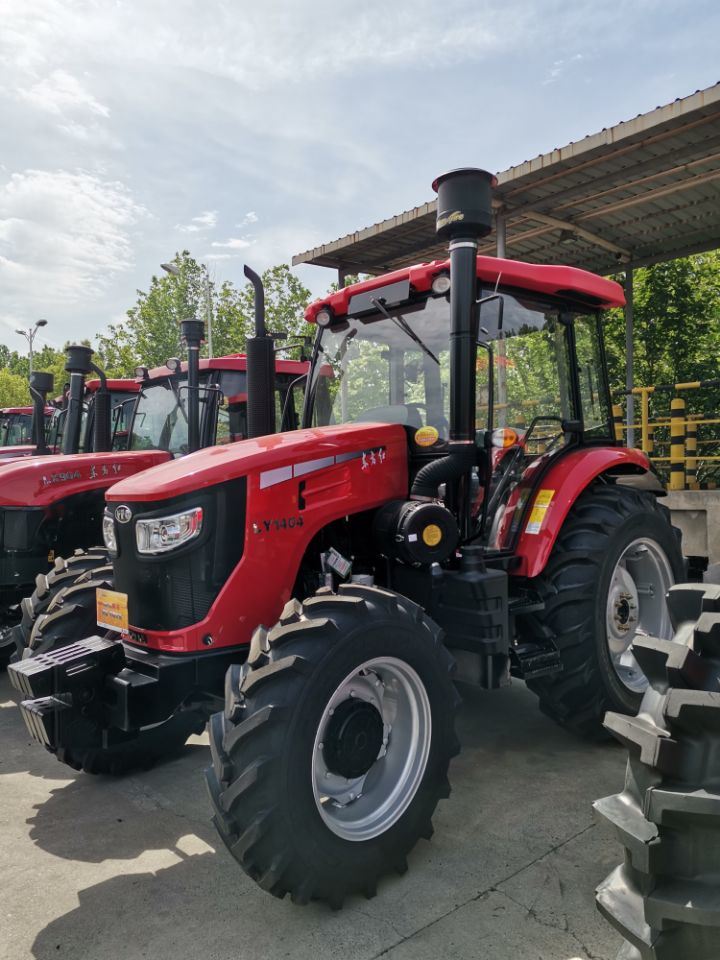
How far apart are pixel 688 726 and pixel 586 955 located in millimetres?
1116

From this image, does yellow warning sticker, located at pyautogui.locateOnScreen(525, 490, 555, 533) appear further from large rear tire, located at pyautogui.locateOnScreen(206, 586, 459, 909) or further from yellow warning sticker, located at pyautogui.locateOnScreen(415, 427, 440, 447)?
large rear tire, located at pyautogui.locateOnScreen(206, 586, 459, 909)

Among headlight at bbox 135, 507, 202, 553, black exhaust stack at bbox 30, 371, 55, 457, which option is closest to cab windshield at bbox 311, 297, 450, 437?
headlight at bbox 135, 507, 202, 553

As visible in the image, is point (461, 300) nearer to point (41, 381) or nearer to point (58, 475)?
point (58, 475)

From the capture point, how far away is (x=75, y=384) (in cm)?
654

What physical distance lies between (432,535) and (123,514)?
1326 mm

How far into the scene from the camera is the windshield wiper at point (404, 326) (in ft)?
11.7

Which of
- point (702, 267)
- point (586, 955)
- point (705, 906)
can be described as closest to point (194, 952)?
point (586, 955)

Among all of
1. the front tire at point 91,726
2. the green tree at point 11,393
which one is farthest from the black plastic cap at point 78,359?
the green tree at point 11,393

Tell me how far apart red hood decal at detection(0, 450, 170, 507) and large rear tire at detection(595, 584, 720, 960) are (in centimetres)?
478

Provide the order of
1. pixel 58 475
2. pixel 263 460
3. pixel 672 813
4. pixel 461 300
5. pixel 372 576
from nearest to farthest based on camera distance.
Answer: pixel 672 813, pixel 263 460, pixel 461 300, pixel 372 576, pixel 58 475

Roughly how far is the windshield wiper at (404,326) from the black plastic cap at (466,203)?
624 millimetres

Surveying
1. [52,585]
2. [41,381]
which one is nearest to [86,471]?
[52,585]

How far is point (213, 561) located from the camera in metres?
2.86

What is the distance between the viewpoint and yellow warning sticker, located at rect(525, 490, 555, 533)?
3.64 m
